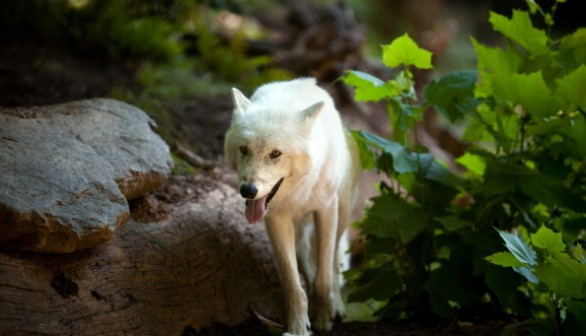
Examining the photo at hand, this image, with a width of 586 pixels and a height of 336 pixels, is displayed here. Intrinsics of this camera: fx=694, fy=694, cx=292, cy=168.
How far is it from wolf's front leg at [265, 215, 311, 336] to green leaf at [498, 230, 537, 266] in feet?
5.12

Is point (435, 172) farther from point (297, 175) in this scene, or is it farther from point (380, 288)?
point (297, 175)

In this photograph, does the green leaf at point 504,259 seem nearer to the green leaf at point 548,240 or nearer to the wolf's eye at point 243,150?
the green leaf at point 548,240

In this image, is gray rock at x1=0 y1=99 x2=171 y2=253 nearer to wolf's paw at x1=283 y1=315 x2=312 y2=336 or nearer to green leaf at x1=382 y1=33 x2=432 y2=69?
wolf's paw at x1=283 y1=315 x2=312 y2=336

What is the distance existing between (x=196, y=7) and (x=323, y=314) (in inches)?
251

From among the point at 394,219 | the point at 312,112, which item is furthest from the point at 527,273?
the point at 312,112

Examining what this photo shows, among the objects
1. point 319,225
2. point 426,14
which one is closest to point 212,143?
point 319,225

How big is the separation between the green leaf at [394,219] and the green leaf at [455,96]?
750 millimetres

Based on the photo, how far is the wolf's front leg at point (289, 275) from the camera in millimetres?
4803

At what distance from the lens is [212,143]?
7.19m

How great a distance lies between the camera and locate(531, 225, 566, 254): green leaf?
384cm

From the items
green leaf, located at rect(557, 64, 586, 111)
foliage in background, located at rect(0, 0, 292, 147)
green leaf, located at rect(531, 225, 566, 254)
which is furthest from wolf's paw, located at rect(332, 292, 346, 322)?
foliage in background, located at rect(0, 0, 292, 147)

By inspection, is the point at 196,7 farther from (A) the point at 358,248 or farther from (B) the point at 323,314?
(B) the point at 323,314

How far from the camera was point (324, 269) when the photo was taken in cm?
515

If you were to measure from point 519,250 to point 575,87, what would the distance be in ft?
4.66
